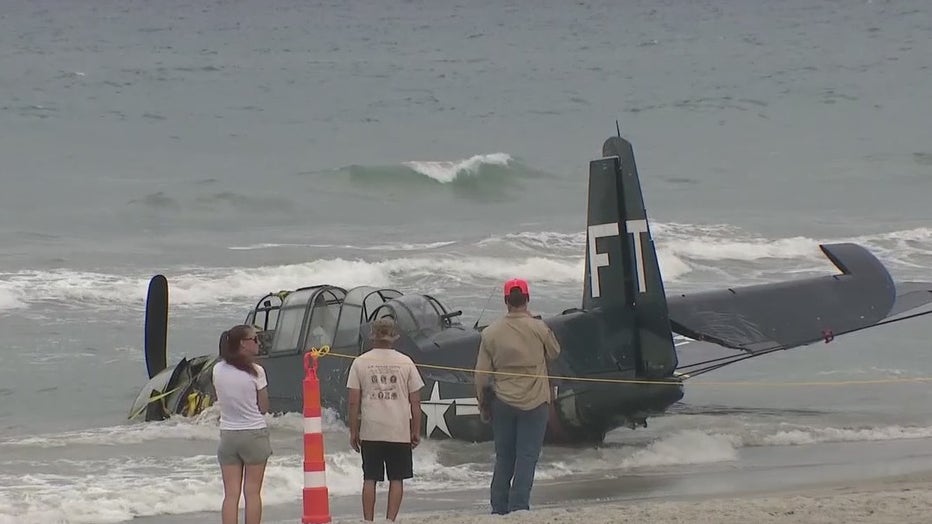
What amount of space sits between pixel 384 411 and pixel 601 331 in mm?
3572

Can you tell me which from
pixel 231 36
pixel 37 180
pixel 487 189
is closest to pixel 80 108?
pixel 37 180

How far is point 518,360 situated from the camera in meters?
9.30

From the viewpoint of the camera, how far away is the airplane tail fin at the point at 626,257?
39.2 feet

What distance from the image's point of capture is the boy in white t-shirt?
9016 millimetres

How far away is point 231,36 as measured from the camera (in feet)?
285

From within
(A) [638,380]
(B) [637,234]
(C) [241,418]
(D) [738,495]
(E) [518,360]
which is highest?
(B) [637,234]

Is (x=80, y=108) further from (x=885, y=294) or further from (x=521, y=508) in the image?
(x=521, y=508)

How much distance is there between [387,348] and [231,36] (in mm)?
80019

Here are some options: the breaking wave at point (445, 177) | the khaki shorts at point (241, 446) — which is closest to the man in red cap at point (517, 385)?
the khaki shorts at point (241, 446)

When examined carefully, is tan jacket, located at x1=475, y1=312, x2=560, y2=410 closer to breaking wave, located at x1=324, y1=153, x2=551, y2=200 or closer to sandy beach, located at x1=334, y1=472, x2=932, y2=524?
sandy beach, located at x1=334, y1=472, x2=932, y2=524

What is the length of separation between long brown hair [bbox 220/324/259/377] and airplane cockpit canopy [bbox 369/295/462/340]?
4.57 metres

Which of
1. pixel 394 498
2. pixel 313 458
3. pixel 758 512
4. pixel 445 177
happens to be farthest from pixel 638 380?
pixel 445 177

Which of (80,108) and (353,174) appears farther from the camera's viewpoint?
(80,108)

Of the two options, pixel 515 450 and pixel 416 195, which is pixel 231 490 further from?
pixel 416 195
